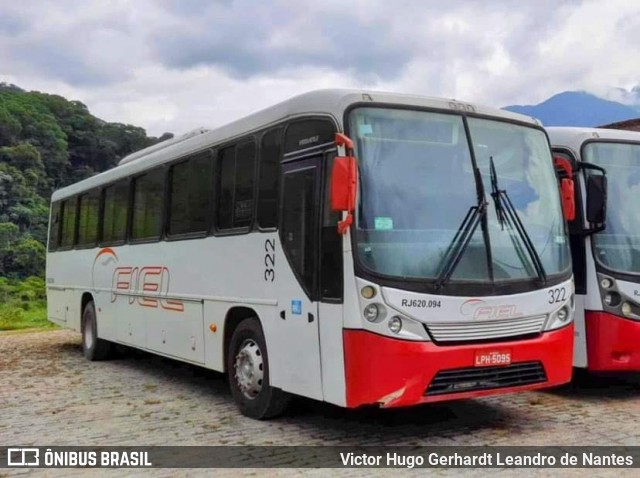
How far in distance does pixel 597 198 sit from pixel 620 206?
104 cm

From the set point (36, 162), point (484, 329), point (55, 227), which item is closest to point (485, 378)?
point (484, 329)

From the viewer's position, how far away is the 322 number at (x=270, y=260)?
724 centimetres

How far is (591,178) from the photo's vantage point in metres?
7.77

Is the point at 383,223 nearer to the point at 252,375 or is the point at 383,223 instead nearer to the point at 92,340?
the point at 252,375

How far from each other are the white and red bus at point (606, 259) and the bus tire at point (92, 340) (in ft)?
26.3

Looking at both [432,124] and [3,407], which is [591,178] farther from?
[3,407]

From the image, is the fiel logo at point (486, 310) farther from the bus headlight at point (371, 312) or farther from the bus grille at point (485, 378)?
the bus headlight at point (371, 312)

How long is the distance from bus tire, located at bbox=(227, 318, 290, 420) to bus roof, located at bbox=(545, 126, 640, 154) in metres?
4.26

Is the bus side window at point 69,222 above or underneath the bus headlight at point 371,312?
above

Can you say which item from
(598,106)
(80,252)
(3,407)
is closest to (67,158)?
(598,106)

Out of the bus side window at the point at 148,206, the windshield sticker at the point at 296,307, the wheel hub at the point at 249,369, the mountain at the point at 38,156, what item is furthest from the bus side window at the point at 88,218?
the mountain at the point at 38,156

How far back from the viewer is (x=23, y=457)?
21.2 ft

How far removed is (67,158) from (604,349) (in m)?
69.7

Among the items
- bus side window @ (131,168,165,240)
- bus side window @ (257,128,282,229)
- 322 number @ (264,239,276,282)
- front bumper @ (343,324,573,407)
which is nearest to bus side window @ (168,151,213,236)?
bus side window @ (131,168,165,240)
